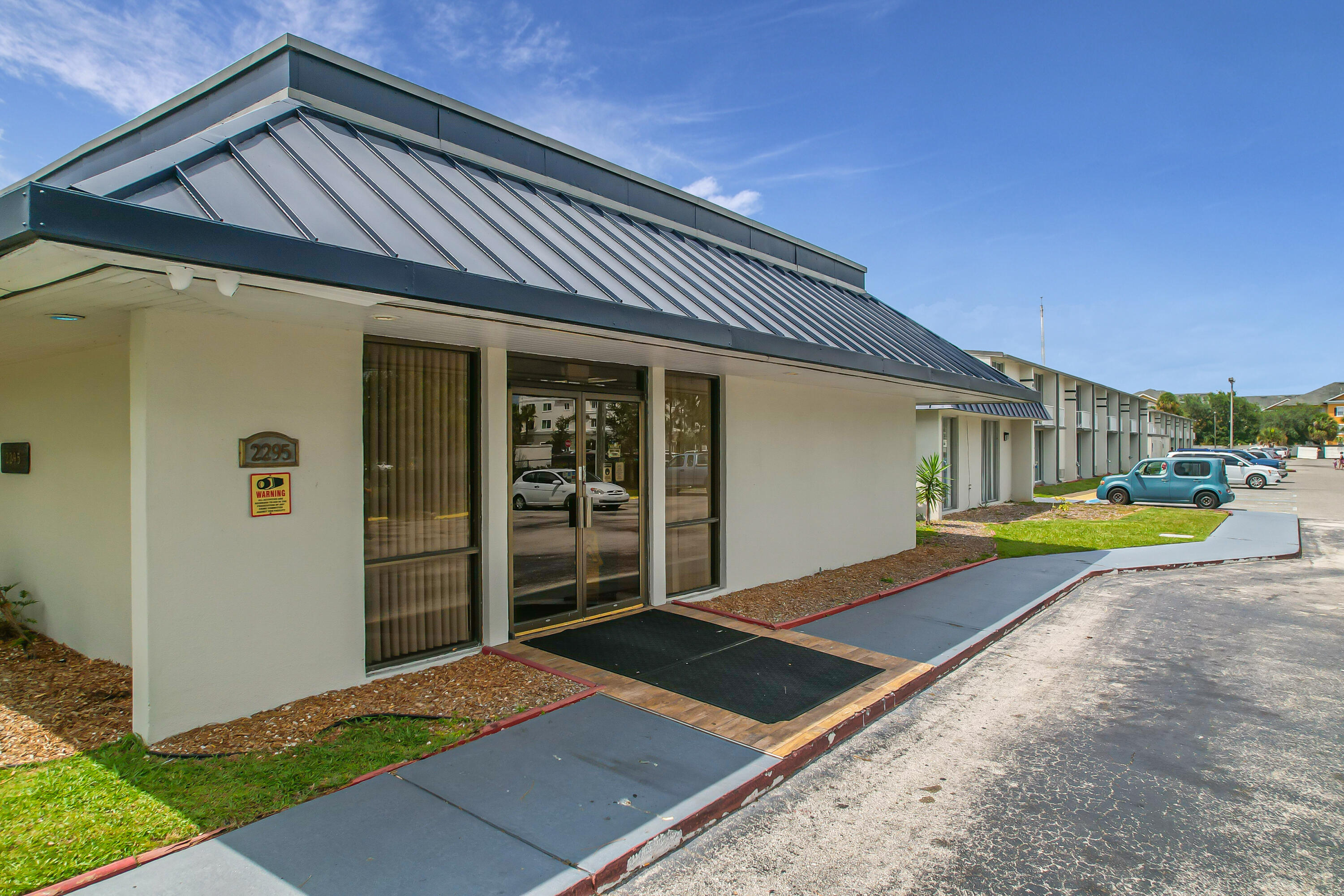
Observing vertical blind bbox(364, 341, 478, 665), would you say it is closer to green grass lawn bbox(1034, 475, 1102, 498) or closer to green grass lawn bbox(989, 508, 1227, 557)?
green grass lawn bbox(989, 508, 1227, 557)

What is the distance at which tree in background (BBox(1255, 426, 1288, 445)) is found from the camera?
94.3 m

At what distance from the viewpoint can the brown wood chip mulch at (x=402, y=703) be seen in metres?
4.61

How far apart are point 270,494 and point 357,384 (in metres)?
1.07

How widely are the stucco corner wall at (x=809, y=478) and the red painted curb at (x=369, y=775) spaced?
362 cm

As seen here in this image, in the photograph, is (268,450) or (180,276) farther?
(268,450)

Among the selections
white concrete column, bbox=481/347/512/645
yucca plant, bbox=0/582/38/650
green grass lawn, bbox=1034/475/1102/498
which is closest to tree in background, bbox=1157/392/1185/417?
green grass lawn, bbox=1034/475/1102/498

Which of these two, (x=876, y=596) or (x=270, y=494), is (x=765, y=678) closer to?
(x=876, y=596)

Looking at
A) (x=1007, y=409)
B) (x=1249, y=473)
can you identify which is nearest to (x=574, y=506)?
(x=1007, y=409)

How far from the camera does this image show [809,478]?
10.4m

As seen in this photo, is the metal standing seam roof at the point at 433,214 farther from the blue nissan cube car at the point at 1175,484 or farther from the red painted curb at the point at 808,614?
the blue nissan cube car at the point at 1175,484

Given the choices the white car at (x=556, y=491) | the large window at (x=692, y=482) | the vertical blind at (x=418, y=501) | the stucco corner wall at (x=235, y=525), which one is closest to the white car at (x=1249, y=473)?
the large window at (x=692, y=482)

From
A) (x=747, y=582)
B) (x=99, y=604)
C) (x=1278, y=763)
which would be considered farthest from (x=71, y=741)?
(x=1278, y=763)

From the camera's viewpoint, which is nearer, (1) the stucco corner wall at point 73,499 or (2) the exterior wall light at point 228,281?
(2) the exterior wall light at point 228,281

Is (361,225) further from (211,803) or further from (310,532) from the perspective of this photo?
(211,803)
